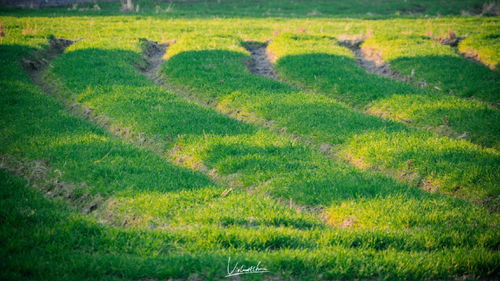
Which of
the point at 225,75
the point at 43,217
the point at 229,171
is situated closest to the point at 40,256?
the point at 43,217

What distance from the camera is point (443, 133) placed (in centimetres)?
1336

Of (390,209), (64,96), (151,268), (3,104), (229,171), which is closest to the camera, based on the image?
(151,268)

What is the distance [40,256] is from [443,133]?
38.7 feet

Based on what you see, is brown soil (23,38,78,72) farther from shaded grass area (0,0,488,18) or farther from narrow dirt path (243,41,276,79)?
shaded grass area (0,0,488,18)

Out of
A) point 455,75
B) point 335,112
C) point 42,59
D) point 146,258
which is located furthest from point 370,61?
point 146,258

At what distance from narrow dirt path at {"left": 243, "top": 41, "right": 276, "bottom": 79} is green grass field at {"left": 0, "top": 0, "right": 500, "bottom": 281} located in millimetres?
400

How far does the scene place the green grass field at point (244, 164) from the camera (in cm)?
648

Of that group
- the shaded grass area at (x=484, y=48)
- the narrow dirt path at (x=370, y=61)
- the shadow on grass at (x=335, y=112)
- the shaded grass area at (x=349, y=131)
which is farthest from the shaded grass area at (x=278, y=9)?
the shaded grass area at (x=349, y=131)

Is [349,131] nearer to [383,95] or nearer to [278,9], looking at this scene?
[383,95]

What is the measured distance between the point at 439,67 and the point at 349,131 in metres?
9.85

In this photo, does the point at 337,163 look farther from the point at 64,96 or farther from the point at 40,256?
the point at 64,96

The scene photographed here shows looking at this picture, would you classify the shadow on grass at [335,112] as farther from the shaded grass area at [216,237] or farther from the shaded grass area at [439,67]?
the shaded grass area at [439,67]

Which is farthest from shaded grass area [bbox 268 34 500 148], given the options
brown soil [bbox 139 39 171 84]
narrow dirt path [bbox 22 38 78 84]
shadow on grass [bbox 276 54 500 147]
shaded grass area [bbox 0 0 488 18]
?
shaded grass area [bbox 0 0 488 18]

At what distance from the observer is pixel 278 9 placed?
44281 millimetres
